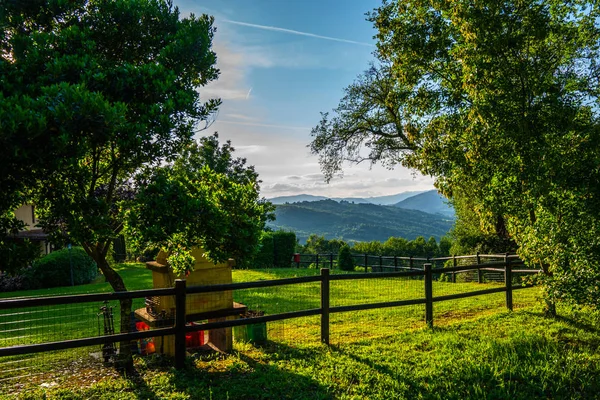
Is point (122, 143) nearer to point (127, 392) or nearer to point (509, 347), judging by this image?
point (127, 392)

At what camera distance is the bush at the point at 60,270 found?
18.2 meters

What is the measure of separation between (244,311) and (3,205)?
404 cm

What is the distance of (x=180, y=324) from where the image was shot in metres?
6.02

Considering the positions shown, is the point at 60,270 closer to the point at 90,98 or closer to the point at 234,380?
the point at 234,380

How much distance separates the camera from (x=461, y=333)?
25.6ft

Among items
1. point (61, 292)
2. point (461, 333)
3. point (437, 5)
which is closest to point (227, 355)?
point (461, 333)

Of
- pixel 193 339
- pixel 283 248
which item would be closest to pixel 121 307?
pixel 193 339

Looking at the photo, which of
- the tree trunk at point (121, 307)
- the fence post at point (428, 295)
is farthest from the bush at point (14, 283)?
the fence post at point (428, 295)

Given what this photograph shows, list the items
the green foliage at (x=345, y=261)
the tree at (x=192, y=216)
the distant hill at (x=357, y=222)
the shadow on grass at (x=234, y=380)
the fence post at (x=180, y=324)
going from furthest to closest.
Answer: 1. the distant hill at (x=357, y=222)
2. the green foliage at (x=345, y=261)
3. the fence post at (x=180, y=324)
4. the tree at (x=192, y=216)
5. the shadow on grass at (x=234, y=380)

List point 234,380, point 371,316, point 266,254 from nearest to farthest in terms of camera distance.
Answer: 1. point 234,380
2. point 371,316
3. point 266,254

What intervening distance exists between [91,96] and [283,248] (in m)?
22.6

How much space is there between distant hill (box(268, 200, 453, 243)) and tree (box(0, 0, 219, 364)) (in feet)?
438

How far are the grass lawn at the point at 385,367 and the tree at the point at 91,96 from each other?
128 cm

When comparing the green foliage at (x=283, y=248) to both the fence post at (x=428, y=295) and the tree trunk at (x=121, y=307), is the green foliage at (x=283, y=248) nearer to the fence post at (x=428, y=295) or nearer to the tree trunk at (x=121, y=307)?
the fence post at (x=428, y=295)
